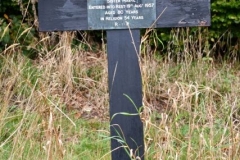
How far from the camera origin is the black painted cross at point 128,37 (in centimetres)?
301

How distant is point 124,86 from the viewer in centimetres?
304

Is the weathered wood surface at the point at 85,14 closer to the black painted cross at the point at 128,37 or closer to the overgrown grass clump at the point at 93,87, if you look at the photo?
the black painted cross at the point at 128,37

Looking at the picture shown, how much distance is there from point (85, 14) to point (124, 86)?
1.51ft

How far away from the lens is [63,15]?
3.08 m

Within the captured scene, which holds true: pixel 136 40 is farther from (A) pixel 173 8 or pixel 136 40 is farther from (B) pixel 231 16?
(B) pixel 231 16

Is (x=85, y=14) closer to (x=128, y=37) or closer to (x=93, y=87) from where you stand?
(x=128, y=37)

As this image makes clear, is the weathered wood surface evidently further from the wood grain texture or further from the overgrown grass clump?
the overgrown grass clump

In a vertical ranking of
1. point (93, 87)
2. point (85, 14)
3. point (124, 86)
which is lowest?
point (93, 87)

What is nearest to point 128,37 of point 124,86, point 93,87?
point 124,86

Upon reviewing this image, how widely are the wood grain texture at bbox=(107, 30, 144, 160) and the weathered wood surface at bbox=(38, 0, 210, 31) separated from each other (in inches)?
7.2

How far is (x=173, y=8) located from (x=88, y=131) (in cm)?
169

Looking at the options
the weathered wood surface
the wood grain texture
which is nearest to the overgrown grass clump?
the wood grain texture

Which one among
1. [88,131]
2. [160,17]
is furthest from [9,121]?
[160,17]

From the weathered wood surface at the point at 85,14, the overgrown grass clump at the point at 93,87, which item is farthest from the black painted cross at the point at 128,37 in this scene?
the overgrown grass clump at the point at 93,87
